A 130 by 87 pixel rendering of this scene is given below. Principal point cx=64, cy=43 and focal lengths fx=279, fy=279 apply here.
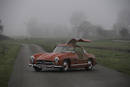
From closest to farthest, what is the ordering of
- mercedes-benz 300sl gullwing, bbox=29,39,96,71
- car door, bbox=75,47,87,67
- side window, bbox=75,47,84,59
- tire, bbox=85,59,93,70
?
mercedes-benz 300sl gullwing, bbox=29,39,96,71 < car door, bbox=75,47,87,67 < side window, bbox=75,47,84,59 < tire, bbox=85,59,93,70

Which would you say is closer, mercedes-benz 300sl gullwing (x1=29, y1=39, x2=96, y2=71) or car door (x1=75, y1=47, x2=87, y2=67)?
mercedes-benz 300sl gullwing (x1=29, y1=39, x2=96, y2=71)

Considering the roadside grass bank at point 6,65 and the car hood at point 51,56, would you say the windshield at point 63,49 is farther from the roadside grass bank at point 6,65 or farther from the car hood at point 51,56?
the roadside grass bank at point 6,65

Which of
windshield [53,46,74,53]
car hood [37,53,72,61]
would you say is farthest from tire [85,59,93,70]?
car hood [37,53,72,61]

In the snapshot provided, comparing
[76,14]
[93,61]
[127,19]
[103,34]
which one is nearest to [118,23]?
[127,19]

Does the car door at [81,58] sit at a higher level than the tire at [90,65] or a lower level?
higher

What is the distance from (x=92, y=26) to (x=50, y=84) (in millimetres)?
134723

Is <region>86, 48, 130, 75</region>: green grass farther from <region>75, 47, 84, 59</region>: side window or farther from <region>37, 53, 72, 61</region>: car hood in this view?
<region>37, 53, 72, 61</region>: car hood

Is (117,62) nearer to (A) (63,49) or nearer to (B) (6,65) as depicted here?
(A) (63,49)

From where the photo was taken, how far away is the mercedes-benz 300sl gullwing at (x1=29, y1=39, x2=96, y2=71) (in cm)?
1461

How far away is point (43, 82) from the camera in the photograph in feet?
37.3

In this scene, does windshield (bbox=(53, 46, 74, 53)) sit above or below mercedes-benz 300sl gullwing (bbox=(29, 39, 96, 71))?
above

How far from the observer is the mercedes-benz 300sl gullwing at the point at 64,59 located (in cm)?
1461

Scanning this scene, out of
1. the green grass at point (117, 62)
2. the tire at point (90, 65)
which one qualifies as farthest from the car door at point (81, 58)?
the green grass at point (117, 62)

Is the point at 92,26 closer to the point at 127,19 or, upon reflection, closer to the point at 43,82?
the point at 127,19
